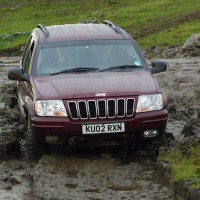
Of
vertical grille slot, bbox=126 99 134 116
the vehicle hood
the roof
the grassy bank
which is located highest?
the roof

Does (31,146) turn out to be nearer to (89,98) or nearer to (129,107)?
(89,98)

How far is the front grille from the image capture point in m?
8.41

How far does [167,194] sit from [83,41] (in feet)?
10.7

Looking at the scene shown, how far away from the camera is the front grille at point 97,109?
27.6ft

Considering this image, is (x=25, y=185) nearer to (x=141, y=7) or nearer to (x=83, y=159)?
(x=83, y=159)

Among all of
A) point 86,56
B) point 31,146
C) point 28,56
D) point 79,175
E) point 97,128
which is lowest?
point 79,175

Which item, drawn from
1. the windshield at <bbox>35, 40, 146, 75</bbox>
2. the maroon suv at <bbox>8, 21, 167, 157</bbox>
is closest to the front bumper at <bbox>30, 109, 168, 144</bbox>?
the maroon suv at <bbox>8, 21, 167, 157</bbox>

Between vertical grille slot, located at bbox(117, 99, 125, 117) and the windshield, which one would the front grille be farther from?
the windshield

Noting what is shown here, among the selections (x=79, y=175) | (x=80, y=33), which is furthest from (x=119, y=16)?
(x=79, y=175)

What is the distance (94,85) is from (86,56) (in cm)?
114

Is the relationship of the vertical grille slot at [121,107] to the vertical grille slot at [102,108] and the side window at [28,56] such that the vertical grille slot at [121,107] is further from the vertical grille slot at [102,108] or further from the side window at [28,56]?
the side window at [28,56]

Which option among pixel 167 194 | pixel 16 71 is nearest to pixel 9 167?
pixel 16 71

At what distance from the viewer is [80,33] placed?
33.8ft

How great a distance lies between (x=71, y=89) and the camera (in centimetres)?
867
